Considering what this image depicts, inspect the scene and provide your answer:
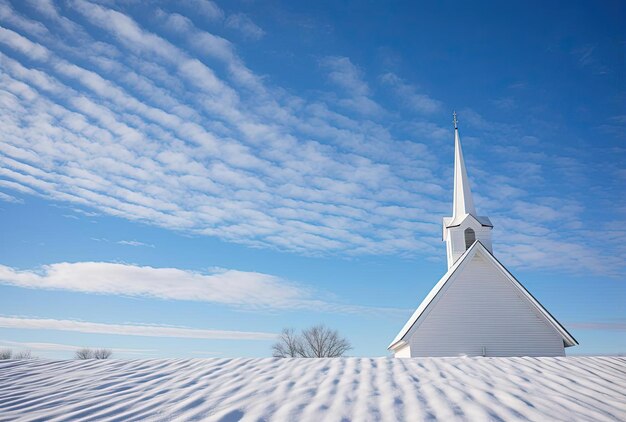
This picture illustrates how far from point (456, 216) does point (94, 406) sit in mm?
24204

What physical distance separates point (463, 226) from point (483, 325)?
7939 millimetres

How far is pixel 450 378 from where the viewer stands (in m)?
7.88

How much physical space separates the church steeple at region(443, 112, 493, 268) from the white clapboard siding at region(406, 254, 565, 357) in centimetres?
572

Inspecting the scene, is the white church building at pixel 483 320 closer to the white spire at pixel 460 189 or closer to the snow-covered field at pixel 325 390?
the white spire at pixel 460 189

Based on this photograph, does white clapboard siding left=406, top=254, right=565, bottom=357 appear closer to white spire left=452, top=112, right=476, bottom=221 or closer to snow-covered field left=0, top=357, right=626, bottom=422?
white spire left=452, top=112, right=476, bottom=221

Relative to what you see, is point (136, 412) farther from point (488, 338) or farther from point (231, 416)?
point (488, 338)

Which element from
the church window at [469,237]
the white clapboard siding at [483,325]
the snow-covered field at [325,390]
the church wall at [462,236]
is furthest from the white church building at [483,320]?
the snow-covered field at [325,390]

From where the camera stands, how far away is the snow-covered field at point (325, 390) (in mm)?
6180

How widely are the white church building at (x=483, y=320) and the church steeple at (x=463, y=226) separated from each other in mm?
5197

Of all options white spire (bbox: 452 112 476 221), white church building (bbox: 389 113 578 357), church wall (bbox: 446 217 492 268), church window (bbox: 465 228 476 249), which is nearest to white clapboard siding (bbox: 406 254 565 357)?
white church building (bbox: 389 113 578 357)

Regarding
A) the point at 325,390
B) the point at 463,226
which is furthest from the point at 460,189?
the point at 325,390

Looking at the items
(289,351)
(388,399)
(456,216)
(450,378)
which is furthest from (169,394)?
(289,351)

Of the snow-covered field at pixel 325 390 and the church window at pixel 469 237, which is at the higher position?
the church window at pixel 469 237

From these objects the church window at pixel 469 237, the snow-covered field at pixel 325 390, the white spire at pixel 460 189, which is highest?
the white spire at pixel 460 189
